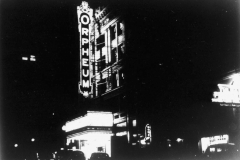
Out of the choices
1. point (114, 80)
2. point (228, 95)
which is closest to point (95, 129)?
point (114, 80)

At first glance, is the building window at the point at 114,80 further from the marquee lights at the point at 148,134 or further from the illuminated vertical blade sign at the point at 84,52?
the marquee lights at the point at 148,134

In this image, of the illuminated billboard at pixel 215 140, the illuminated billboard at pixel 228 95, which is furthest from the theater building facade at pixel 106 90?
the illuminated billboard at pixel 228 95

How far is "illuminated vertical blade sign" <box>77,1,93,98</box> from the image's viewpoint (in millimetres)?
26781

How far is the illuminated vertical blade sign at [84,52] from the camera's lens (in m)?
26.8

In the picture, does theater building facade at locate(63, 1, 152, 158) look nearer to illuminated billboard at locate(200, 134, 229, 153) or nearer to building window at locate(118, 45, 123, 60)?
building window at locate(118, 45, 123, 60)

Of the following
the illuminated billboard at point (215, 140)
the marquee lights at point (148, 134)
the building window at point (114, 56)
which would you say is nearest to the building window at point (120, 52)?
the building window at point (114, 56)

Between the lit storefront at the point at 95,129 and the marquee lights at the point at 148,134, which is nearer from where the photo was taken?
the lit storefront at the point at 95,129

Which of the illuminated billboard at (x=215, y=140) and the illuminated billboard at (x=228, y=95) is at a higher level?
the illuminated billboard at (x=228, y=95)

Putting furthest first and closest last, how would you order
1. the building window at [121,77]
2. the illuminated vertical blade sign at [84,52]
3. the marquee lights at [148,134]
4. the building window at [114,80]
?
the building window at [114,80] < the building window at [121,77] < the illuminated vertical blade sign at [84,52] < the marquee lights at [148,134]

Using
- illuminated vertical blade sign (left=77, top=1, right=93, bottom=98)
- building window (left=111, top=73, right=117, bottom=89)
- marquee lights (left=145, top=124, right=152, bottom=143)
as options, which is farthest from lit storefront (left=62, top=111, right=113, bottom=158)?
building window (left=111, top=73, right=117, bottom=89)

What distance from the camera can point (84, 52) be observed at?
2722cm

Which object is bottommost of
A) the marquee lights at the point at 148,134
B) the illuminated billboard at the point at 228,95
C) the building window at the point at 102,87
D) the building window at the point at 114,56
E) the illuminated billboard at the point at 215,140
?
the illuminated billboard at the point at 215,140

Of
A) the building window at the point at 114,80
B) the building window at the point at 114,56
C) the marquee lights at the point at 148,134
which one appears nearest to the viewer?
the marquee lights at the point at 148,134

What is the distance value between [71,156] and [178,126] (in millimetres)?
12829
